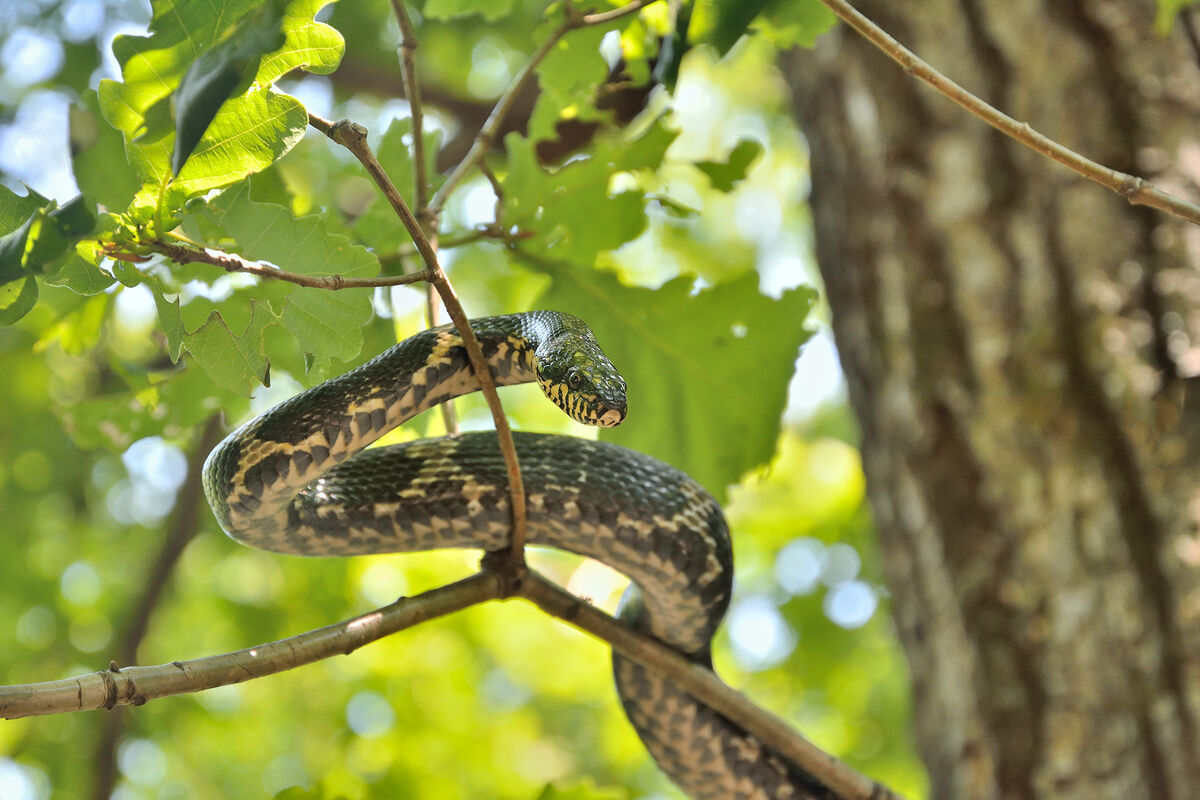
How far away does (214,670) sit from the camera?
1.43 m

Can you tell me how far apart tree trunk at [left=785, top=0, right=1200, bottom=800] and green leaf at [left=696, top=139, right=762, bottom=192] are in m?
1.19

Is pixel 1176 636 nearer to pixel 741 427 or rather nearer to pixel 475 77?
pixel 741 427

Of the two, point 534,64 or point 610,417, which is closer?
point 610,417

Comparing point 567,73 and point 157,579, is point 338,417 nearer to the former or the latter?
point 567,73

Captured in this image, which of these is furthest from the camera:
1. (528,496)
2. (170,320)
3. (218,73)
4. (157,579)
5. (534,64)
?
(157,579)

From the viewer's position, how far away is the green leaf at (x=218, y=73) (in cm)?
121

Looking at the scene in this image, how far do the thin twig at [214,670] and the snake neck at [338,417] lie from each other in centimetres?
33

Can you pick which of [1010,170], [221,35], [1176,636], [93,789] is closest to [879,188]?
[1010,170]

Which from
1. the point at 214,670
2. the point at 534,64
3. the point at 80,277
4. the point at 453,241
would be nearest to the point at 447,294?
the point at 80,277

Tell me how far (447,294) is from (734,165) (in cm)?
127

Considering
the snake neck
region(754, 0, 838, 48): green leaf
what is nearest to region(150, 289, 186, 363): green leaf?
the snake neck

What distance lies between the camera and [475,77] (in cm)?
581

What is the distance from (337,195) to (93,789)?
8.75 ft

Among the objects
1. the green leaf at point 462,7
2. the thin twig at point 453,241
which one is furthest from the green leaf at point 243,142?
the green leaf at point 462,7
